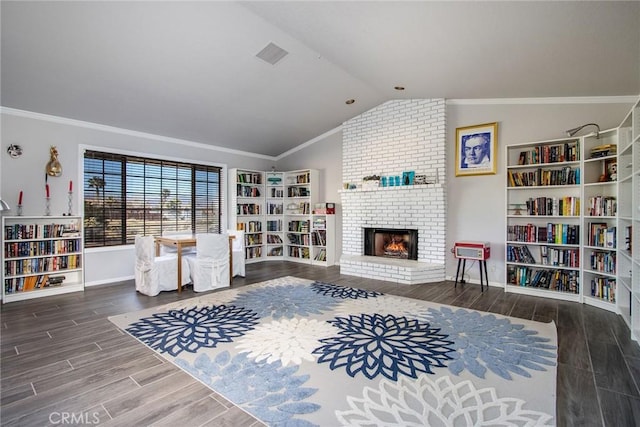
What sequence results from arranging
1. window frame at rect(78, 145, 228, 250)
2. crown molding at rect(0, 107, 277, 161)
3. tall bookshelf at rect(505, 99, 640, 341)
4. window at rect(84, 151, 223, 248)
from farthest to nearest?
window at rect(84, 151, 223, 248) < window frame at rect(78, 145, 228, 250) < crown molding at rect(0, 107, 277, 161) < tall bookshelf at rect(505, 99, 640, 341)

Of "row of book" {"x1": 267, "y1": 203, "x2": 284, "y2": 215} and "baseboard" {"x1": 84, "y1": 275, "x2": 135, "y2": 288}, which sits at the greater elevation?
"row of book" {"x1": 267, "y1": 203, "x2": 284, "y2": 215}

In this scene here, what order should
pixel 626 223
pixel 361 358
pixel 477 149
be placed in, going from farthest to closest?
pixel 477 149, pixel 626 223, pixel 361 358

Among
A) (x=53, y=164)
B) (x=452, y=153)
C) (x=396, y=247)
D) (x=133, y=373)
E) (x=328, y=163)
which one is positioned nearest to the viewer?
(x=133, y=373)

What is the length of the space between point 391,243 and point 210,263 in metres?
3.22

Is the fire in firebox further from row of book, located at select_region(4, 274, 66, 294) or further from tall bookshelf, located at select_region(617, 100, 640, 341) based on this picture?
row of book, located at select_region(4, 274, 66, 294)

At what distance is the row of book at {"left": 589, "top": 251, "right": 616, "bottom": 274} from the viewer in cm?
373

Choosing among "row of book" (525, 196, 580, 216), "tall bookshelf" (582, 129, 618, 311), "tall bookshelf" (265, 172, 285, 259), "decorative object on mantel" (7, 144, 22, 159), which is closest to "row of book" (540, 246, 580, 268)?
"tall bookshelf" (582, 129, 618, 311)

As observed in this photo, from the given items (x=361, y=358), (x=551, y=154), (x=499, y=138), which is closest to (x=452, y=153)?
(x=499, y=138)

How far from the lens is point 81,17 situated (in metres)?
2.84

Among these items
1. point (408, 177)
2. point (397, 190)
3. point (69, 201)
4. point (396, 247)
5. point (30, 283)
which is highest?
point (408, 177)

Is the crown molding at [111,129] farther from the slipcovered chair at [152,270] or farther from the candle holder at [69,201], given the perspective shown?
the slipcovered chair at [152,270]

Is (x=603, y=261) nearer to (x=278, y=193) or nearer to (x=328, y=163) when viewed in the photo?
(x=328, y=163)

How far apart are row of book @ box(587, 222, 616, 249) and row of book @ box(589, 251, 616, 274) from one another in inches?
6.0

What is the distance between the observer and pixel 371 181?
5938mm
